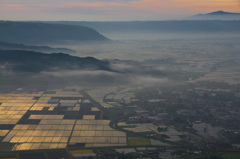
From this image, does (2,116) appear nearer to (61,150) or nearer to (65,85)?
(61,150)

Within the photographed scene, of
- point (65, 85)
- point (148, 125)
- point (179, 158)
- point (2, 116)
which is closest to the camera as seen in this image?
point (179, 158)

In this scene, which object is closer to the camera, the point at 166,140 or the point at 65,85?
the point at 166,140

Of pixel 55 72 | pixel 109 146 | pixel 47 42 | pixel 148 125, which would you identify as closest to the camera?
pixel 109 146

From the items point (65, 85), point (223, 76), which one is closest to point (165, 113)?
point (65, 85)

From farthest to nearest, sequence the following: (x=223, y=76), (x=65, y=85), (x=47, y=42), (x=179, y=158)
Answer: (x=47, y=42) → (x=223, y=76) → (x=65, y=85) → (x=179, y=158)

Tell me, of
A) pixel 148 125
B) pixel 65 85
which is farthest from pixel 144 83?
pixel 148 125

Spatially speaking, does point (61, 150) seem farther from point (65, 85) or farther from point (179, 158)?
point (65, 85)
